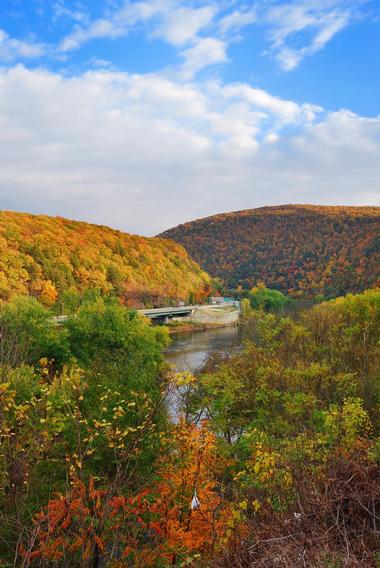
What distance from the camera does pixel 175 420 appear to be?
26.0 m

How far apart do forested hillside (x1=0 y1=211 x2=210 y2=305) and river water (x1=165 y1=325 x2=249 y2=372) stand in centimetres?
1839

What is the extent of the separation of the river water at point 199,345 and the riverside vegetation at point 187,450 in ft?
37.0

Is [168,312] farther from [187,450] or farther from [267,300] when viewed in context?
[187,450]

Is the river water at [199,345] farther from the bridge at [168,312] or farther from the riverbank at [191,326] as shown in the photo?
the bridge at [168,312]

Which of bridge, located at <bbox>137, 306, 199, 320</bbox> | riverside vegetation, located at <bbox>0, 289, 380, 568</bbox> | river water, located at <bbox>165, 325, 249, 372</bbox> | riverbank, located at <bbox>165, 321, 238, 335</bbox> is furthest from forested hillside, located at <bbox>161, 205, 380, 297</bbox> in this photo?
riverside vegetation, located at <bbox>0, 289, 380, 568</bbox>

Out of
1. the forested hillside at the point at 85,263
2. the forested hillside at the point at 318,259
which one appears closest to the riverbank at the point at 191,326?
the forested hillside at the point at 85,263

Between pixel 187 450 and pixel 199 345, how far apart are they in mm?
48883

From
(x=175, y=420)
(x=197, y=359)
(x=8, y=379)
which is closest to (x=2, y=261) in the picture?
(x=197, y=359)

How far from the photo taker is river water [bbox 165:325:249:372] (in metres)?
45.5

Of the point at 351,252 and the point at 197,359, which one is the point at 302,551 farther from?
the point at 351,252

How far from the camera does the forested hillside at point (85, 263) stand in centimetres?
7100

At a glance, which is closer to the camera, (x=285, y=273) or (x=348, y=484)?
(x=348, y=484)

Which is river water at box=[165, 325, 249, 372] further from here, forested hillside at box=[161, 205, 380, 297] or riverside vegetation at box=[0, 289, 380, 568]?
forested hillside at box=[161, 205, 380, 297]

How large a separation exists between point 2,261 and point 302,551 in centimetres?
7171
